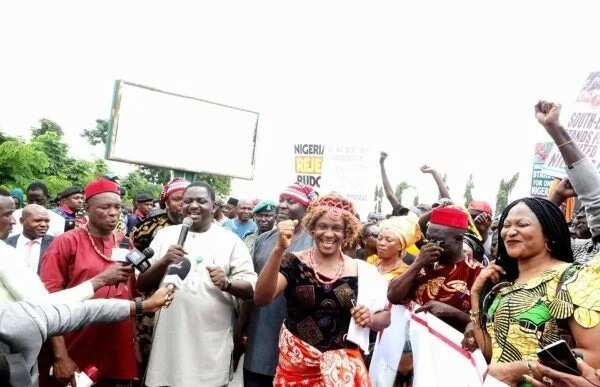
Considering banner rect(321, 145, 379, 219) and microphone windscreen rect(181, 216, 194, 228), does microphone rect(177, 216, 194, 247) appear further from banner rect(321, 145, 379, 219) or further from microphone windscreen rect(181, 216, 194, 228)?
banner rect(321, 145, 379, 219)

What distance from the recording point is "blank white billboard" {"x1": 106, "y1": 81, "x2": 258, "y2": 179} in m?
17.4

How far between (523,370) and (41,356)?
2980 mm

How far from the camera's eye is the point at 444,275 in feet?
13.0

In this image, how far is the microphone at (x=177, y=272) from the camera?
3.84m

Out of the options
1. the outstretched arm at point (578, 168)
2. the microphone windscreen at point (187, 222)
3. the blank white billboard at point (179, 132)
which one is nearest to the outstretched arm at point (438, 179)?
the microphone windscreen at point (187, 222)

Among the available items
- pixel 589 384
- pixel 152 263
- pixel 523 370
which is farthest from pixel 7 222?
pixel 589 384

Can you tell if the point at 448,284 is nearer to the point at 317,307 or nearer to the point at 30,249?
the point at 317,307

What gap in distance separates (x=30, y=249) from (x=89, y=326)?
2777mm

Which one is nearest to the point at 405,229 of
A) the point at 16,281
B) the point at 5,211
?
the point at 16,281

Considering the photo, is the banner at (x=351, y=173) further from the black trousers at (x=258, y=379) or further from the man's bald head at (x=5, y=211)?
the man's bald head at (x=5, y=211)

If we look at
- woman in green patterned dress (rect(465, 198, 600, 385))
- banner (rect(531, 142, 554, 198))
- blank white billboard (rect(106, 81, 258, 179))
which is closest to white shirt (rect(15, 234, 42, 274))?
woman in green patterned dress (rect(465, 198, 600, 385))

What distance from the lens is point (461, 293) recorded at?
3896 millimetres

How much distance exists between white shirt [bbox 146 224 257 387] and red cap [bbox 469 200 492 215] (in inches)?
132

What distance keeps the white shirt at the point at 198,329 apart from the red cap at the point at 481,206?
3.34m
